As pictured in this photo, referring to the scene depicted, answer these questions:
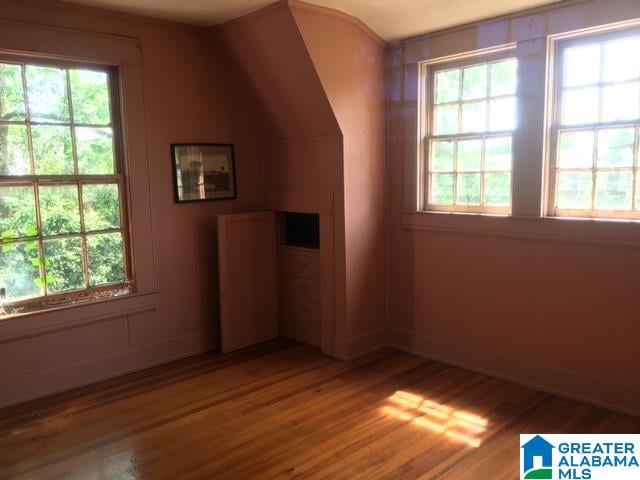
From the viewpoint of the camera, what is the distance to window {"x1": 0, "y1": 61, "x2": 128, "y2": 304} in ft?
11.6

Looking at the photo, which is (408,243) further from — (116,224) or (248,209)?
(116,224)

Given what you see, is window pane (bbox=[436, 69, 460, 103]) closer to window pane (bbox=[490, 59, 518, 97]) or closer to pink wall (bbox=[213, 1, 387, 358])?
window pane (bbox=[490, 59, 518, 97])

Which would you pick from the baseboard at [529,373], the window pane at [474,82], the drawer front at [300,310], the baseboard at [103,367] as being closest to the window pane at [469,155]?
the window pane at [474,82]

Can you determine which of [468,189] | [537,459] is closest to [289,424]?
[537,459]

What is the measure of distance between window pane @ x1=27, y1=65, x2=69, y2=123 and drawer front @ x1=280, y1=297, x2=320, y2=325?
7.83 ft

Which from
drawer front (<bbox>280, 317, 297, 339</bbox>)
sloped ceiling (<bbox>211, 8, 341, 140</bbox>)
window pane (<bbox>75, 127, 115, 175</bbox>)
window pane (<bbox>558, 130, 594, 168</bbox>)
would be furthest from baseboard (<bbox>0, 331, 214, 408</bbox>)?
window pane (<bbox>558, 130, 594, 168</bbox>)

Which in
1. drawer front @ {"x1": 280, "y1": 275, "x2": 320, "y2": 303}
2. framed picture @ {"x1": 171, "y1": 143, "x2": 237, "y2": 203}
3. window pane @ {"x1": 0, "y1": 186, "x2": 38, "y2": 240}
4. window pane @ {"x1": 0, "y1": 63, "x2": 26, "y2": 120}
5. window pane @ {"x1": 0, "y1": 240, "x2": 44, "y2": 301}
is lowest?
drawer front @ {"x1": 280, "y1": 275, "x2": 320, "y2": 303}

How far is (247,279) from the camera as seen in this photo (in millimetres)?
4645

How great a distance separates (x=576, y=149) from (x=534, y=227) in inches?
22.8

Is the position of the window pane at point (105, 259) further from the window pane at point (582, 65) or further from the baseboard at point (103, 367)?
the window pane at point (582, 65)

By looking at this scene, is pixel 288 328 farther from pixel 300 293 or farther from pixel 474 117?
pixel 474 117

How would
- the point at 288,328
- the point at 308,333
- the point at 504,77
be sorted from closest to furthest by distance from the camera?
the point at 504,77 < the point at 308,333 < the point at 288,328

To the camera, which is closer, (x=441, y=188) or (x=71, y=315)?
(x=71, y=315)

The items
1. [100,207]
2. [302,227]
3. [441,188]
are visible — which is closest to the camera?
[100,207]
